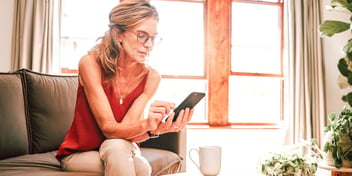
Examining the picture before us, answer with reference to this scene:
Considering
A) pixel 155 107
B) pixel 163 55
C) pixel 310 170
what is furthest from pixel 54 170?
pixel 163 55

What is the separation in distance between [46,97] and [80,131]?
2.50ft

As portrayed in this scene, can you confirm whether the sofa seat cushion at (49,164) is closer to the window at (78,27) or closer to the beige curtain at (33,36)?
the beige curtain at (33,36)

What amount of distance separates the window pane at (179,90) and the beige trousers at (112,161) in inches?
78.5

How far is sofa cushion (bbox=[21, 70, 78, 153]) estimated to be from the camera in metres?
1.92

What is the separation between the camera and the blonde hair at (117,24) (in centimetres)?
141

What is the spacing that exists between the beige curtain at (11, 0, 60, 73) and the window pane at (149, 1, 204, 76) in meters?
1.01

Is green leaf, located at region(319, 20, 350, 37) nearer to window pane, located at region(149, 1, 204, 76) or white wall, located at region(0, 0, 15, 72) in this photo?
window pane, located at region(149, 1, 204, 76)

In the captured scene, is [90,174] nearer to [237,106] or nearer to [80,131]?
[80,131]

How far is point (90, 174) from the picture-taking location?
4.00 feet

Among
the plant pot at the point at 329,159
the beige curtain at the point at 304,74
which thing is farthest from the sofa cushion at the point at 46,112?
the beige curtain at the point at 304,74

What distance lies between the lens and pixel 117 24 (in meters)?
1.43

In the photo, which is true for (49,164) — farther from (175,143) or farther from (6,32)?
(6,32)

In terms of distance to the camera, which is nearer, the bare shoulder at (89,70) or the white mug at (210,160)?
the white mug at (210,160)

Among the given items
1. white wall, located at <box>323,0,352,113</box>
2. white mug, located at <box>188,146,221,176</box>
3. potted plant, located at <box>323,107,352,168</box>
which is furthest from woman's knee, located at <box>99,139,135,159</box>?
white wall, located at <box>323,0,352,113</box>
